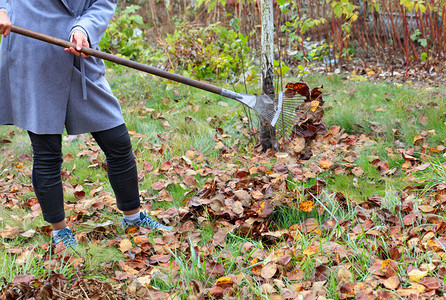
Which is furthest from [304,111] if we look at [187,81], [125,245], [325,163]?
[125,245]

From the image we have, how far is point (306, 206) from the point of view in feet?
7.29

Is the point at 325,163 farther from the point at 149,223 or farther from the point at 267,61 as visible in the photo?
the point at 149,223

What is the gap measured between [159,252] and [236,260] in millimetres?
420

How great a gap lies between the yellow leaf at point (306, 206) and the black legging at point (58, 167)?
88 centimetres

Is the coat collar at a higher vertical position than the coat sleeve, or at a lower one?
higher

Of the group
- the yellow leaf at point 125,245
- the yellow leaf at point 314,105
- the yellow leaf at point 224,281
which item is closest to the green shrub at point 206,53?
the yellow leaf at point 314,105

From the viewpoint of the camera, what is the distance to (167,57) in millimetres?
5148

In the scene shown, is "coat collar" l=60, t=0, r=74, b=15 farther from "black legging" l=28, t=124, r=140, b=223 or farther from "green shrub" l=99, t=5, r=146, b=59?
"green shrub" l=99, t=5, r=146, b=59

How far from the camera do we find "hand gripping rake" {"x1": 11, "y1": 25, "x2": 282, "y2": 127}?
1.77 meters

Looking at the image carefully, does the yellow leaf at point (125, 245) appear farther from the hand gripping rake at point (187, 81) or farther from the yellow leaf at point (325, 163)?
the yellow leaf at point (325, 163)

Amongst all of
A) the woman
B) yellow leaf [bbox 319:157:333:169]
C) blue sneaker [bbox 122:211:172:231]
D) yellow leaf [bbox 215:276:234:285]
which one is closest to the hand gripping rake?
the woman

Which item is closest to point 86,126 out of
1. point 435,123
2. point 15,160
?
point 15,160

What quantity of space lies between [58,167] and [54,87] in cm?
39

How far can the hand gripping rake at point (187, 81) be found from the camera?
1.77 metres
